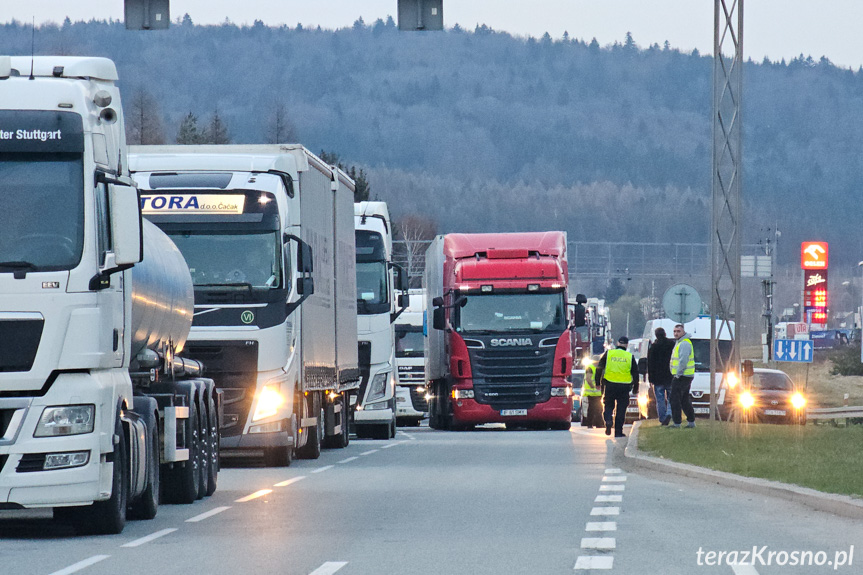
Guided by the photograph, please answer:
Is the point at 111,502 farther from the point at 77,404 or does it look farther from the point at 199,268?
the point at 199,268

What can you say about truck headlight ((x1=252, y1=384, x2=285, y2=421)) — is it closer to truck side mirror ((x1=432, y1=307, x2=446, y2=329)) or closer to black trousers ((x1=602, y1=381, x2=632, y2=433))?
black trousers ((x1=602, y1=381, x2=632, y2=433))

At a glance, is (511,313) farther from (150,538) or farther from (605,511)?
(150,538)

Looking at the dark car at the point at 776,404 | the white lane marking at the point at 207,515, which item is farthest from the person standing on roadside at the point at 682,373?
the white lane marking at the point at 207,515

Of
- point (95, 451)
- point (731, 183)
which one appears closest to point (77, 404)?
point (95, 451)

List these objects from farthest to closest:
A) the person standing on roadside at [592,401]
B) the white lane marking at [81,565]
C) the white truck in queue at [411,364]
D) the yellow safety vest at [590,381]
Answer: the white truck in queue at [411,364], the person standing on roadside at [592,401], the yellow safety vest at [590,381], the white lane marking at [81,565]

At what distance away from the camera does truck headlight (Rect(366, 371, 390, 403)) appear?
31656 millimetres

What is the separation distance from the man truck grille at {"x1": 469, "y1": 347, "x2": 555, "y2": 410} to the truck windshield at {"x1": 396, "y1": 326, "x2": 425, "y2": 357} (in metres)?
8.10

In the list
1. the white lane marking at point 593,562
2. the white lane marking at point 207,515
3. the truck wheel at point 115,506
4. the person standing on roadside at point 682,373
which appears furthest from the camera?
the person standing on roadside at point 682,373

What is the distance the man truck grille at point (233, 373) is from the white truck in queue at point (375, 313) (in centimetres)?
1002

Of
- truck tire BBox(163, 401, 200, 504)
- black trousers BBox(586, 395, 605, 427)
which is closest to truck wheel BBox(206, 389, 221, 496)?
truck tire BBox(163, 401, 200, 504)

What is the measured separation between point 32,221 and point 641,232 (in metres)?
183

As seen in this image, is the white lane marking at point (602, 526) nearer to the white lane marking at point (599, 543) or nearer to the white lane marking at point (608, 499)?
the white lane marking at point (599, 543)

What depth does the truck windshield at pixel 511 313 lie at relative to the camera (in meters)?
34.4

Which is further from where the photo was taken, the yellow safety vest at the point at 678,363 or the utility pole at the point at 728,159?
the yellow safety vest at the point at 678,363
